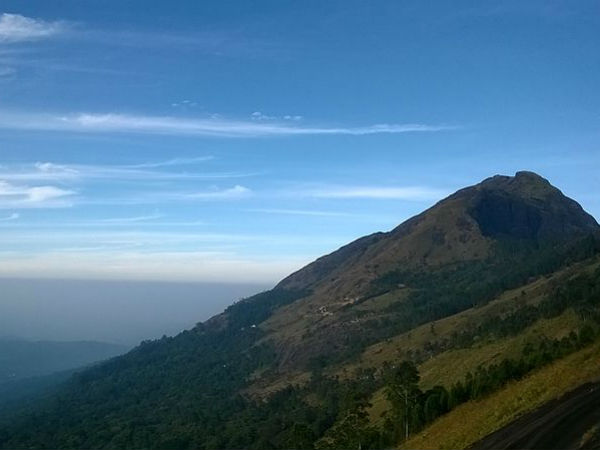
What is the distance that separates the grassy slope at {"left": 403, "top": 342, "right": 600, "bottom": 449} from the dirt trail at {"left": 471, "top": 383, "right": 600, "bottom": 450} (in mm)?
1275

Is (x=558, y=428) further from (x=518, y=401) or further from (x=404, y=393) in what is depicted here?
(x=404, y=393)

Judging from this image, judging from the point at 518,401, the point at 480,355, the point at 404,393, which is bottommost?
the point at 480,355

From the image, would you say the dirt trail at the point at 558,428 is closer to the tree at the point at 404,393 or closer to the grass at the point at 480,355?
the tree at the point at 404,393

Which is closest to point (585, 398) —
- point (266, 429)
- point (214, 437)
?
point (266, 429)

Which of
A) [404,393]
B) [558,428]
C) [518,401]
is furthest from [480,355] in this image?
[558,428]

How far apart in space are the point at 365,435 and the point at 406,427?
9.01m

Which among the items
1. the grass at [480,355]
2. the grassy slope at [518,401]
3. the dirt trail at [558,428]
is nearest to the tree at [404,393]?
the grassy slope at [518,401]

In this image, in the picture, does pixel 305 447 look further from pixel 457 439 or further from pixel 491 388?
pixel 457 439

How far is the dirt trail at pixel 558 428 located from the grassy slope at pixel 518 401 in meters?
1.27

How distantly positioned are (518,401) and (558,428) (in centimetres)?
788

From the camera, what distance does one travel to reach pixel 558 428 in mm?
29828

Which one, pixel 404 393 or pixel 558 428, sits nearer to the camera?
pixel 558 428

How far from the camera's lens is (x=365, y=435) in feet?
220

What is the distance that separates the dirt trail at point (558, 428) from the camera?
27.7m
